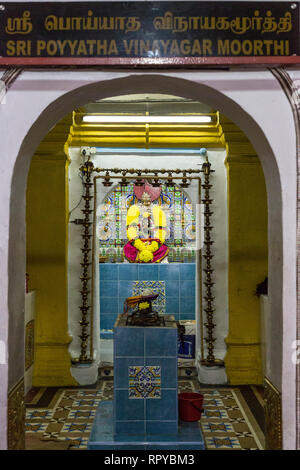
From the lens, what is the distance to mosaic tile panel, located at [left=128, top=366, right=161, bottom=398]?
543 centimetres

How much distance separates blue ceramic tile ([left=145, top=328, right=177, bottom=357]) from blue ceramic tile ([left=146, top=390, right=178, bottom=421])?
17.5 inches

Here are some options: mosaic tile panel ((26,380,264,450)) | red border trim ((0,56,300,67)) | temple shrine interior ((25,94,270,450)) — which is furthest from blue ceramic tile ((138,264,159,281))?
red border trim ((0,56,300,67))

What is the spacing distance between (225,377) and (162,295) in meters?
3.15

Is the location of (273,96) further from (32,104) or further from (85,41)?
(32,104)

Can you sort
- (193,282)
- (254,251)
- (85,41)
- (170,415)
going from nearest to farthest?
(85,41) < (170,415) < (254,251) < (193,282)

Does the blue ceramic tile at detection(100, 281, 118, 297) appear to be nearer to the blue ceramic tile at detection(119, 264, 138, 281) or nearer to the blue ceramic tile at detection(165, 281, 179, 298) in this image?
the blue ceramic tile at detection(119, 264, 138, 281)

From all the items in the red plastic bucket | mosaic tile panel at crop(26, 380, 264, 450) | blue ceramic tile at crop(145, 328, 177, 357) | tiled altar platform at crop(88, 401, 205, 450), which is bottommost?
mosaic tile panel at crop(26, 380, 264, 450)

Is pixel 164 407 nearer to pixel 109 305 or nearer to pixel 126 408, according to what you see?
pixel 126 408

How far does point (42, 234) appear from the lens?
26.3 feet

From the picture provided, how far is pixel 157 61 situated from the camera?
335 centimetres

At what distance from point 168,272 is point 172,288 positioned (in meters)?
0.37

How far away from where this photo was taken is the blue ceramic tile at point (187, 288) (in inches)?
428

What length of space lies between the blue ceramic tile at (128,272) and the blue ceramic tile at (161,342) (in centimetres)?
537

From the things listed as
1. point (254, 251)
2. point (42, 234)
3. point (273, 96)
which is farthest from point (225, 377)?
point (273, 96)
